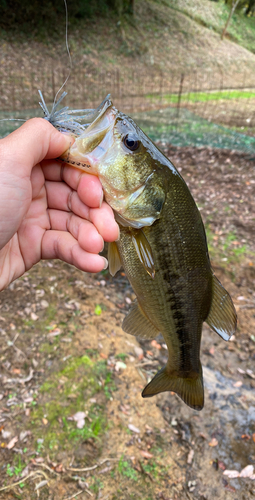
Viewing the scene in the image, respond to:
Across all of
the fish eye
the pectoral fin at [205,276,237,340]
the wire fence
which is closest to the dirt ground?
the pectoral fin at [205,276,237,340]

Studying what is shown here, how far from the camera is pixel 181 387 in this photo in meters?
2.25

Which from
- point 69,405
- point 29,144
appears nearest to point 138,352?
point 69,405

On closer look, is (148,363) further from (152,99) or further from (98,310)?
(152,99)

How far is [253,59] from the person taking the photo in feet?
118

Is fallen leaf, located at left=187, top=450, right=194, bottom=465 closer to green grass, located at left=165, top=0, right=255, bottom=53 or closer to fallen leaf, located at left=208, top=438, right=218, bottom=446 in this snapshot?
fallen leaf, located at left=208, top=438, right=218, bottom=446

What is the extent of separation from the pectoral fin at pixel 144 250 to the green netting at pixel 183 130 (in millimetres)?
9954

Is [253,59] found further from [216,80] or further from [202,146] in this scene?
[202,146]

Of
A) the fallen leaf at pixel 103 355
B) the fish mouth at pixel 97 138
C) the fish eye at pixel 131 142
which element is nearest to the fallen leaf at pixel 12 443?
the fallen leaf at pixel 103 355

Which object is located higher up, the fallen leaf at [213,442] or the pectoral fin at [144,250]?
the pectoral fin at [144,250]

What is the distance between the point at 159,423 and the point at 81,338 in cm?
136

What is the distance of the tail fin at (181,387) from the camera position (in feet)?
7.14

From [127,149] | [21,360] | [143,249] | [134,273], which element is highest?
[127,149]

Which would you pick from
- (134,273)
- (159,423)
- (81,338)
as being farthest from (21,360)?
(134,273)

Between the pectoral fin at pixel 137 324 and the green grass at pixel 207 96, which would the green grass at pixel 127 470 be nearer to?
the pectoral fin at pixel 137 324
